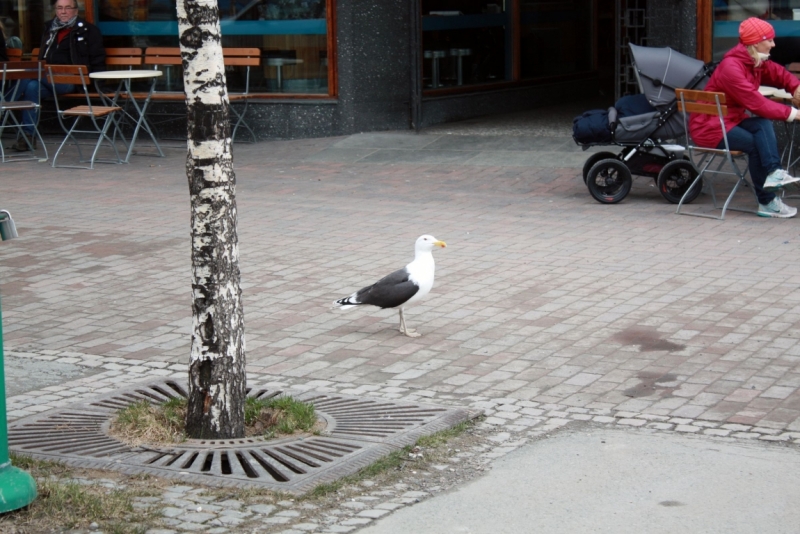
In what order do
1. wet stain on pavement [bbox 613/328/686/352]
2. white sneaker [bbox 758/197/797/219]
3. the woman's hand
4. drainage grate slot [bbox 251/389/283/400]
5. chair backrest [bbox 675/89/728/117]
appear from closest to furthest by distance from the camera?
1. drainage grate slot [bbox 251/389/283/400]
2. wet stain on pavement [bbox 613/328/686/352]
3. chair backrest [bbox 675/89/728/117]
4. white sneaker [bbox 758/197/797/219]
5. the woman's hand

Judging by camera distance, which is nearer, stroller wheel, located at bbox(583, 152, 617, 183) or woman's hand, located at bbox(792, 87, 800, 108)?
woman's hand, located at bbox(792, 87, 800, 108)

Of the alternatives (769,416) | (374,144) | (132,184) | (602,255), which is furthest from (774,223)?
(132,184)

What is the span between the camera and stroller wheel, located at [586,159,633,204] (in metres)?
10.7

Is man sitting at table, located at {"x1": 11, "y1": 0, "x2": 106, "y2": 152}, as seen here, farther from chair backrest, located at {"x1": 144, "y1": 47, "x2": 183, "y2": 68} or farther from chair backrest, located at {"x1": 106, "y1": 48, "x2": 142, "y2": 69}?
chair backrest, located at {"x1": 144, "y1": 47, "x2": 183, "y2": 68}

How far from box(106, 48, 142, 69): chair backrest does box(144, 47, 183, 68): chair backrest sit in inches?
6.8

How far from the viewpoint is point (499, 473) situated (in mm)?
4867

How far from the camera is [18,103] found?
14.0 metres

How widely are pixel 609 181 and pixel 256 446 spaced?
6360mm

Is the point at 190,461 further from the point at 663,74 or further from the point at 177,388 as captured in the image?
the point at 663,74

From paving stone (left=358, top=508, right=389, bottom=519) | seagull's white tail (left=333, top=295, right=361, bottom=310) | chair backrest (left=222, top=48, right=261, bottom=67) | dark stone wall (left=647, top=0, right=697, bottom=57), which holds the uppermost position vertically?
dark stone wall (left=647, top=0, right=697, bottom=57)

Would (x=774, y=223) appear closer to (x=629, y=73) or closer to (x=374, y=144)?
(x=629, y=73)

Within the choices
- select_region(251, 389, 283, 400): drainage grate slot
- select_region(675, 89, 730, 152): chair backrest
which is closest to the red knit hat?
select_region(675, 89, 730, 152): chair backrest

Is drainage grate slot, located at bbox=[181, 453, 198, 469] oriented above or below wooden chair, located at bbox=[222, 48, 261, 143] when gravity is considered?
below

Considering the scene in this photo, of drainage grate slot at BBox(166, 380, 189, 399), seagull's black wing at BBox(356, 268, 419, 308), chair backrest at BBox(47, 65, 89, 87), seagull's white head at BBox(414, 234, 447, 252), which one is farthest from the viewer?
chair backrest at BBox(47, 65, 89, 87)
